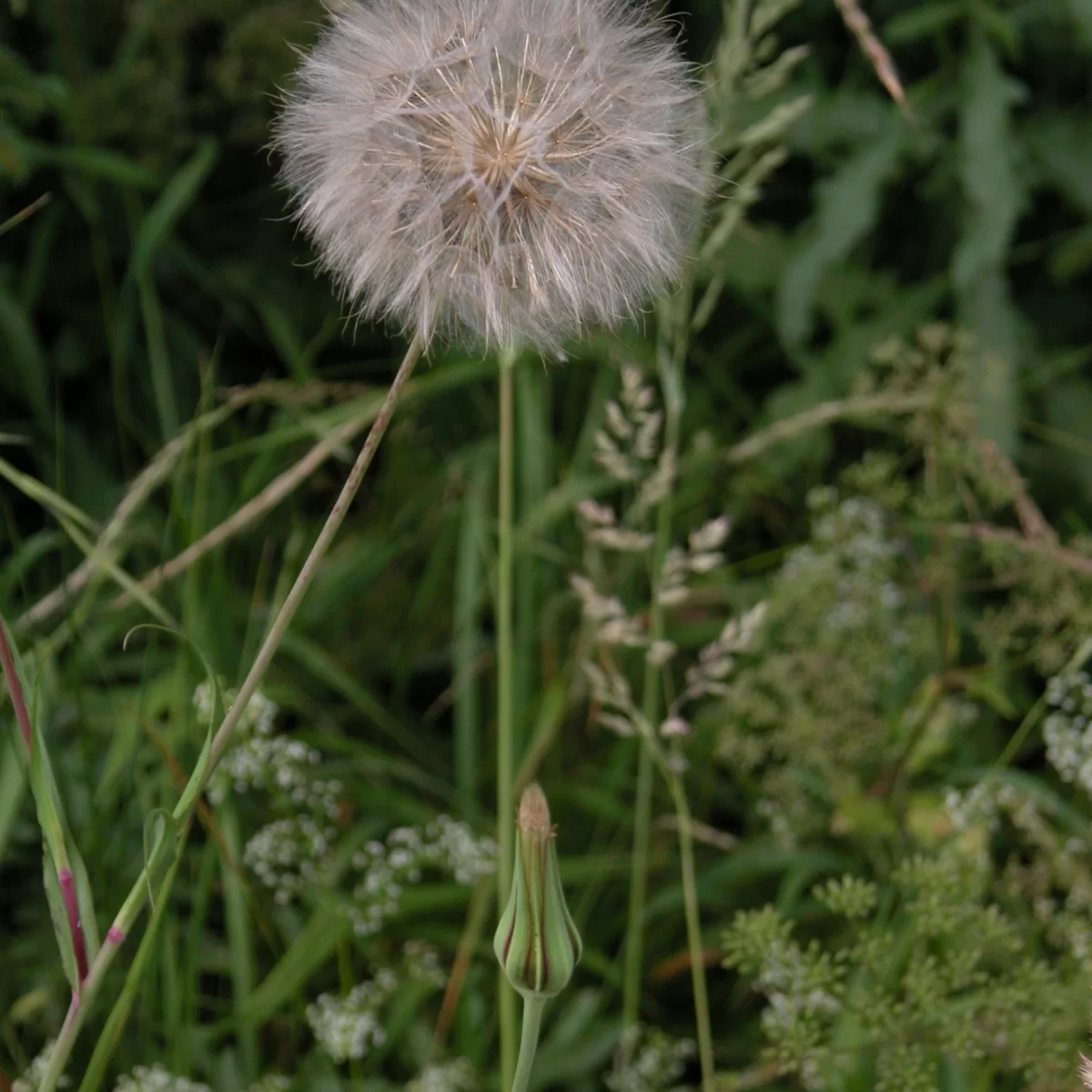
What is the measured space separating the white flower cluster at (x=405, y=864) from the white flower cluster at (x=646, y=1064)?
250 millimetres

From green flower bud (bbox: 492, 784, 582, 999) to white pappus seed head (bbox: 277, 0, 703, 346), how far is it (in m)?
0.33

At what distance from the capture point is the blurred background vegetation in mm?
1400

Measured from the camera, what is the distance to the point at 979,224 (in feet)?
6.52

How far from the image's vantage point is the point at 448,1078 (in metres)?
1.38

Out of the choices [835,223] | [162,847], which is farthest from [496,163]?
[835,223]

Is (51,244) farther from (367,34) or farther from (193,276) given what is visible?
(367,34)

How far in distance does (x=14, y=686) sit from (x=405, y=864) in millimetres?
613

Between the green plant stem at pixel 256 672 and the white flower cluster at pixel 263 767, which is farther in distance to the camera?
the white flower cluster at pixel 263 767

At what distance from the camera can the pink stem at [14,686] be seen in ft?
2.73

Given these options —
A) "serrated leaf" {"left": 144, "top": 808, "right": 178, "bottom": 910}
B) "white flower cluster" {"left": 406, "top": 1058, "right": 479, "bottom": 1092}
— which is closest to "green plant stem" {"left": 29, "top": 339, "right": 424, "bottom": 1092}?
"serrated leaf" {"left": 144, "top": 808, "right": 178, "bottom": 910}

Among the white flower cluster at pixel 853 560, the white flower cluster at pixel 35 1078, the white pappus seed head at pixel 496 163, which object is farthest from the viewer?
the white flower cluster at pixel 853 560

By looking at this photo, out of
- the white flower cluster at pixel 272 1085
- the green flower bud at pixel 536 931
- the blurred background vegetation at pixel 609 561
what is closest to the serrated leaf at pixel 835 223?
the blurred background vegetation at pixel 609 561

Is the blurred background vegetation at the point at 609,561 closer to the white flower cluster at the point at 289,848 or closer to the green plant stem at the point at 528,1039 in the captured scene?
the white flower cluster at the point at 289,848

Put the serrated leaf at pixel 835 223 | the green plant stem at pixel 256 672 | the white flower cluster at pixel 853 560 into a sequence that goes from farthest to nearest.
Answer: the serrated leaf at pixel 835 223, the white flower cluster at pixel 853 560, the green plant stem at pixel 256 672
